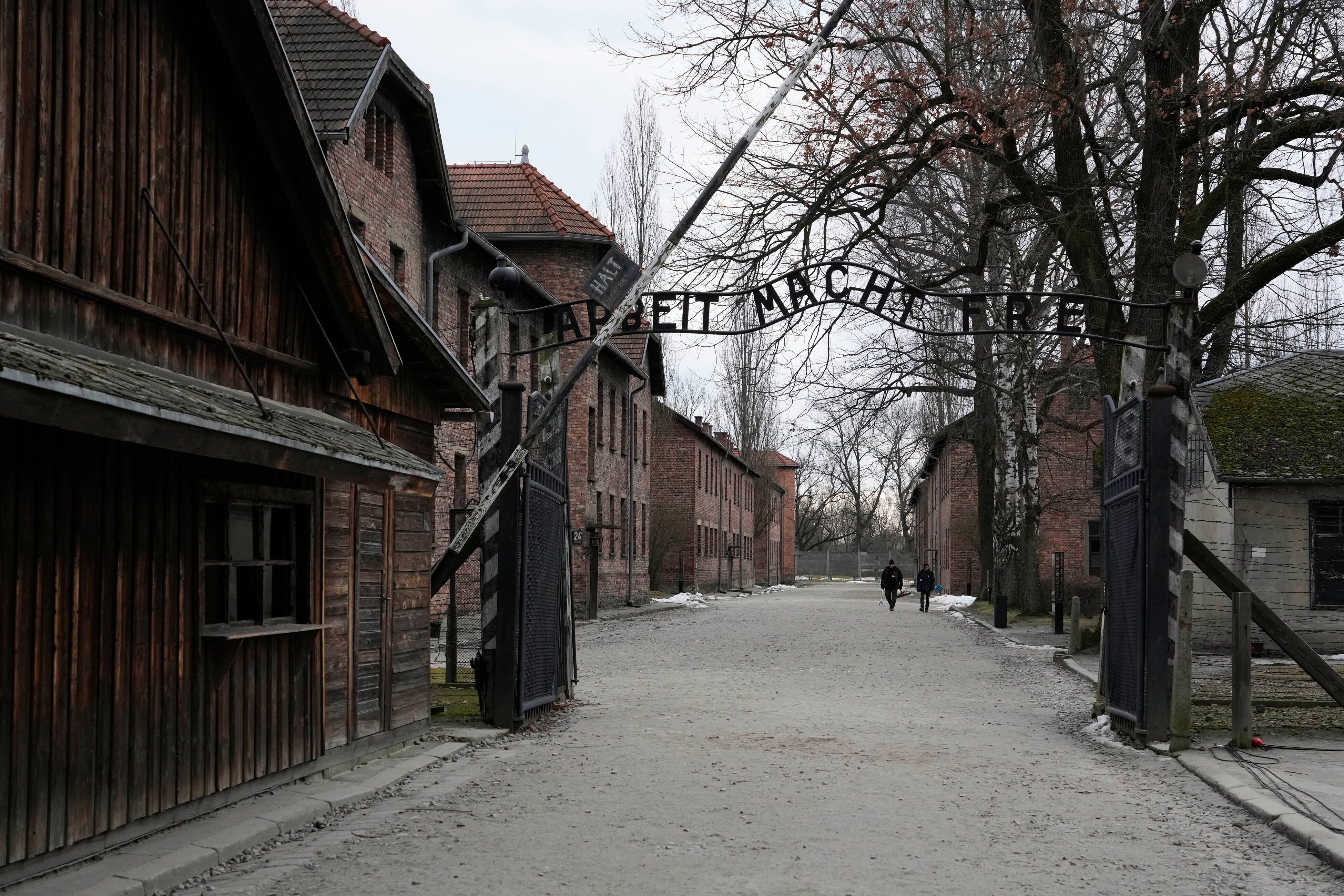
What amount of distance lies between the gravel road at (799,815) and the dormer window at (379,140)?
503 inches

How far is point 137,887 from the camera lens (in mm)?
5980

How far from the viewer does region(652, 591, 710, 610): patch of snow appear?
4769 cm

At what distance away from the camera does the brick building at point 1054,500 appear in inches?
1426

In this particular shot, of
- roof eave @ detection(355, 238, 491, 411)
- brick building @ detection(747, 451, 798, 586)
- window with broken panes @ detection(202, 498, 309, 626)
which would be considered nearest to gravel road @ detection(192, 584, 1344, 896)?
window with broken panes @ detection(202, 498, 309, 626)

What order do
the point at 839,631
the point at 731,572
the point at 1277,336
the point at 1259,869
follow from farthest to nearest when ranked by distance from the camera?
the point at 731,572 → the point at 839,631 → the point at 1277,336 → the point at 1259,869

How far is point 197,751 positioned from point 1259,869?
5.58m

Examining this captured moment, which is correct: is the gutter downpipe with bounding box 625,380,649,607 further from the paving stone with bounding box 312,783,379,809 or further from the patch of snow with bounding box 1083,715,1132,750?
the paving stone with bounding box 312,783,379,809

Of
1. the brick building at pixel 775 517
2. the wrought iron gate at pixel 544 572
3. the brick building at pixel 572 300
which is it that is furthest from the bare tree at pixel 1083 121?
the brick building at pixel 775 517

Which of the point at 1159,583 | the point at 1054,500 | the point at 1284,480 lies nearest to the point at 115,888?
the point at 1159,583

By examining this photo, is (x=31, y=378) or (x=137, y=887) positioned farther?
(x=137, y=887)

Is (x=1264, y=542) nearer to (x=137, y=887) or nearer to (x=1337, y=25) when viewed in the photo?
(x=1337, y=25)

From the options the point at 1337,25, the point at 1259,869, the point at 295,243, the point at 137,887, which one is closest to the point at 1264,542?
the point at 1337,25

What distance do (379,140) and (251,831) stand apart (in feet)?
64.3

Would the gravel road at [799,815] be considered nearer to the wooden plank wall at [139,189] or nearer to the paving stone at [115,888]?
the paving stone at [115,888]
